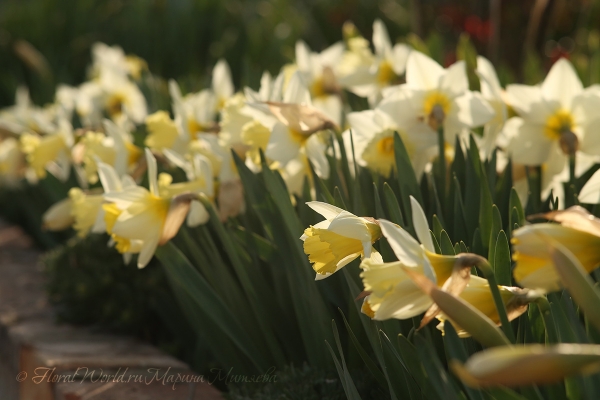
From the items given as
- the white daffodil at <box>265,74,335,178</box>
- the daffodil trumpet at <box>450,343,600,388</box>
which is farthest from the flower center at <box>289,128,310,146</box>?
the daffodil trumpet at <box>450,343,600,388</box>

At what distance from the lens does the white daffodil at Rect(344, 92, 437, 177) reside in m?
1.60

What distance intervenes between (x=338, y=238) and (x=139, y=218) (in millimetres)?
529

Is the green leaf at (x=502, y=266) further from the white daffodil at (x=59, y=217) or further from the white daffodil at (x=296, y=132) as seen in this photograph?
the white daffodil at (x=59, y=217)

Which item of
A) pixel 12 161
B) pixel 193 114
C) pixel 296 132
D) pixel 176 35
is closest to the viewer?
pixel 296 132

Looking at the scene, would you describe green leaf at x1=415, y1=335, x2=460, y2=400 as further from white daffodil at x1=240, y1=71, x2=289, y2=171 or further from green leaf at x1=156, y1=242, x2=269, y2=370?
white daffodil at x1=240, y1=71, x2=289, y2=171

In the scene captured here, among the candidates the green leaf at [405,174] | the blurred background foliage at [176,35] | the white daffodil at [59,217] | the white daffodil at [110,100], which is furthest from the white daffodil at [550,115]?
the blurred background foliage at [176,35]

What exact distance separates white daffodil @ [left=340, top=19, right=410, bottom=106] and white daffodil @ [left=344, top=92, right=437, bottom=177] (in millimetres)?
622

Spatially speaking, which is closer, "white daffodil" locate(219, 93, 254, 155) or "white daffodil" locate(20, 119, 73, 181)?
"white daffodil" locate(219, 93, 254, 155)

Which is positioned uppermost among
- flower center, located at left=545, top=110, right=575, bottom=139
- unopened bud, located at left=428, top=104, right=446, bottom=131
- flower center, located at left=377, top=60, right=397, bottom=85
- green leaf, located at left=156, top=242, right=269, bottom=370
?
flower center, located at left=377, top=60, right=397, bottom=85

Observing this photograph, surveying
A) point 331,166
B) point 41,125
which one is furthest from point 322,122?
point 41,125

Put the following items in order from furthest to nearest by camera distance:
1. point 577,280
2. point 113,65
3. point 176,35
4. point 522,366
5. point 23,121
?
point 176,35
point 113,65
point 23,121
point 577,280
point 522,366

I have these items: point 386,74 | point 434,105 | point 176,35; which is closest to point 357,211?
point 434,105

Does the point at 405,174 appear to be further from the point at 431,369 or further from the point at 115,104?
the point at 115,104

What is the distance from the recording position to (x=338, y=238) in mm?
1069
